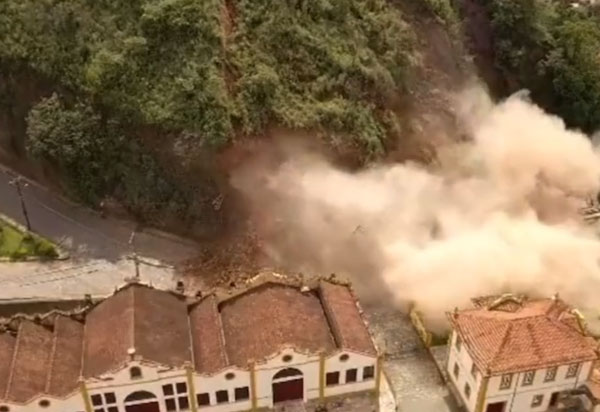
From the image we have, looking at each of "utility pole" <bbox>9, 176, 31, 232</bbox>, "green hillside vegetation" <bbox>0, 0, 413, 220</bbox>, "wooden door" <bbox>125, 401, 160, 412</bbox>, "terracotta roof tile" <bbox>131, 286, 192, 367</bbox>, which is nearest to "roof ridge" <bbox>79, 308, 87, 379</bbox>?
"wooden door" <bbox>125, 401, 160, 412</bbox>

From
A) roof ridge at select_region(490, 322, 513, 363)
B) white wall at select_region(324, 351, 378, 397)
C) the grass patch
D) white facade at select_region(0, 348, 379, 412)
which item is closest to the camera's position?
white facade at select_region(0, 348, 379, 412)

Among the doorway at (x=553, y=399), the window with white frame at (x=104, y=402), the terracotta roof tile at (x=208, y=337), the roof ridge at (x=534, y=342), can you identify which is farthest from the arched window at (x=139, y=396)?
the doorway at (x=553, y=399)

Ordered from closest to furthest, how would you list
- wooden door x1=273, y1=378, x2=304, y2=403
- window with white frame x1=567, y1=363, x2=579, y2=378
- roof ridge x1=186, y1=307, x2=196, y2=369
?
roof ridge x1=186, y1=307, x2=196, y2=369 → wooden door x1=273, y1=378, x2=304, y2=403 → window with white frame x1=567, y1=363, x2=579, y2=378

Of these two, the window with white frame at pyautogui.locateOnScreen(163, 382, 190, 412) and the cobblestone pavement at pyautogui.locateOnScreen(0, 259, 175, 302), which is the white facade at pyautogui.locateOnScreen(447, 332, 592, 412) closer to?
the window with white frame at pyautogui.locateOnScreen(163, 382, 190, 412)

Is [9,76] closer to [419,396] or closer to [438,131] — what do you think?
[438,131]

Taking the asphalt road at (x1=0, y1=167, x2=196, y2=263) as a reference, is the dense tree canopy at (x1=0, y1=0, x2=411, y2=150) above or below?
above

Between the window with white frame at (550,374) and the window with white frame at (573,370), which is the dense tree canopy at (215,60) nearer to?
the window with white frame at (550,374)

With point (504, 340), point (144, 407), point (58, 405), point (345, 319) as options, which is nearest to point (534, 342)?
point (504, 340)
